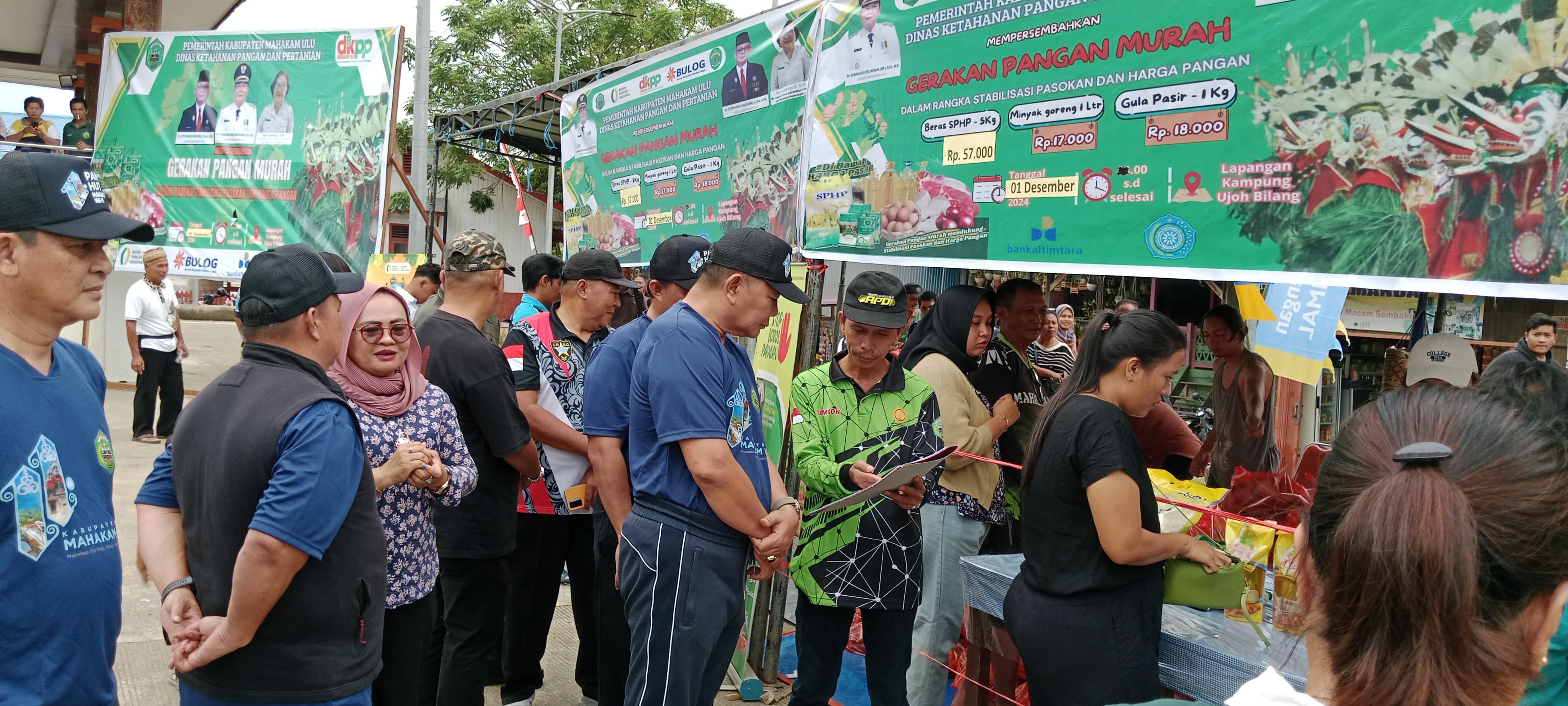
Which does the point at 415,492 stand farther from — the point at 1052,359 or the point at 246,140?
the point at 246,140

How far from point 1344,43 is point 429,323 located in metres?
3.14

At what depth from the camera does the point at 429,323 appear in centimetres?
387

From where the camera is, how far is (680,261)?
3.94m

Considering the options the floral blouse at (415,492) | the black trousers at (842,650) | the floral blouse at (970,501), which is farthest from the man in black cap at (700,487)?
the floral blouse at (970,501)

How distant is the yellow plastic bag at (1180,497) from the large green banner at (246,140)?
6.74m

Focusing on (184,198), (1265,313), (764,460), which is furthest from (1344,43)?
(184,198)

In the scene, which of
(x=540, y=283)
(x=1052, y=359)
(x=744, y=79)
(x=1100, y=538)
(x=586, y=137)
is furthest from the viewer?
(x=1052, y=359)

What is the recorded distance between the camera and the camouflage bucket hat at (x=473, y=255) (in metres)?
3.93

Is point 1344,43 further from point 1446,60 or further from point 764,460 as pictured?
point 764,460

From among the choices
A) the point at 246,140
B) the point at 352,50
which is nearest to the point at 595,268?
the point at 352,50

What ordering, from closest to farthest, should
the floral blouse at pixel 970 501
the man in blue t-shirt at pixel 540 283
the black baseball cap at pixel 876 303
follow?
the black baseball cap at pixel 876 303, the floral blouse at pixel 970 501, the man in blue t-shirt at pixel 540 283

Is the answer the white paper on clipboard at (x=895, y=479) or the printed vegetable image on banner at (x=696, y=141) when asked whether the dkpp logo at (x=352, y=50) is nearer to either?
the printed vegetable image on banner at (x=696, y=141)

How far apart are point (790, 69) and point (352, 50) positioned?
5.44m

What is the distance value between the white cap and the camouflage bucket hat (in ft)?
12.8
